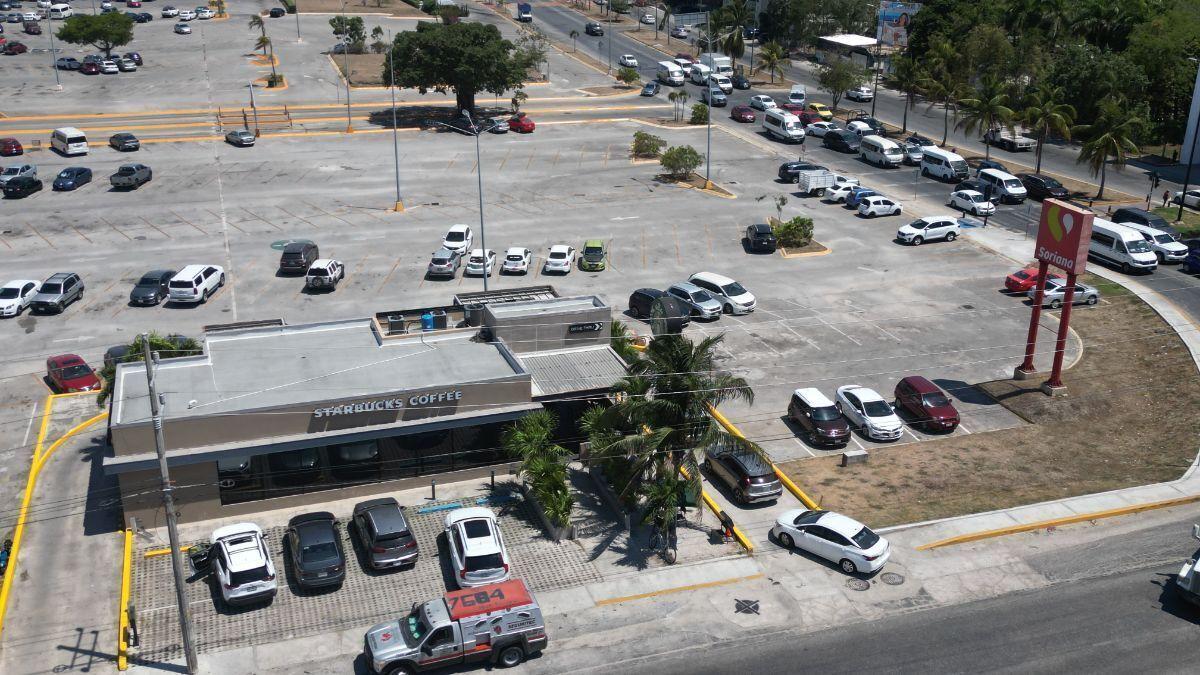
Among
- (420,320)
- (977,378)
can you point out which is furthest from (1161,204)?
(420,320)

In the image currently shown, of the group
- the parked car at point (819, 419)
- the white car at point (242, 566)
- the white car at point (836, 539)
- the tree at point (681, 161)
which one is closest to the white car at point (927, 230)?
the tree at point (681, 161)

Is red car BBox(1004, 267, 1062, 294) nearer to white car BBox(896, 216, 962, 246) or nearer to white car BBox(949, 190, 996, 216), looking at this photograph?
white car BBox(896, 216, 962, 246)

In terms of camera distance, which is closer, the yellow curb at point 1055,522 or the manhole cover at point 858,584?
the manhole cover at point 858,584

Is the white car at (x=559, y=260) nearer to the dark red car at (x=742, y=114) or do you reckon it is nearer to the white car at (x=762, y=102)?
the dark red car at (x=742, y=114)

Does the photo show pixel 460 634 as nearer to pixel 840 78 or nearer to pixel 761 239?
pixel 761 239

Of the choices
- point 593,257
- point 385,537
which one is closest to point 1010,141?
point 593,257

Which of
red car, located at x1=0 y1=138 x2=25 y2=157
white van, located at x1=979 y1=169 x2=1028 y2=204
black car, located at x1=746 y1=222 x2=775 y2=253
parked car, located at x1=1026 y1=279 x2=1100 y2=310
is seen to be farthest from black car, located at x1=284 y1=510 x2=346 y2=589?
red car, located at x1=0 y1=138 x2=25 y2=157

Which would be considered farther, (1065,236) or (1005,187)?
(1005,187)
